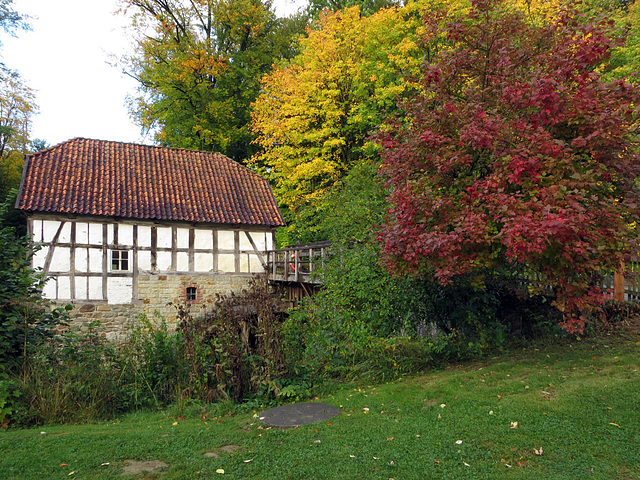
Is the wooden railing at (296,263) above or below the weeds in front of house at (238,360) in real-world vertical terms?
above

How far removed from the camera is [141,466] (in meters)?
4.05

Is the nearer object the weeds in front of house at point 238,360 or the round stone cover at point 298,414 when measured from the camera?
the round stone cover at point 298,414

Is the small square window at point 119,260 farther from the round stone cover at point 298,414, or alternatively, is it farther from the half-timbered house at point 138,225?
the round stone cover at point 298,414

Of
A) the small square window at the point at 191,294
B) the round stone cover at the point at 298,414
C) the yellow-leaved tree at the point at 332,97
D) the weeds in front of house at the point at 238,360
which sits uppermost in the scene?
the yellow-leaved tree at the point at 332,97

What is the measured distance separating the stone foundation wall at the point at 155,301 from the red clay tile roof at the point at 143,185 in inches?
83.7

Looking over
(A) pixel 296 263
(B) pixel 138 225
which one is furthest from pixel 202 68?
(A) pixel 296 263

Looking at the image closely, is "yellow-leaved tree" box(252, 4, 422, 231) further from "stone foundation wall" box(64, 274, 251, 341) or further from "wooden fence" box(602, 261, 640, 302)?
"wooden fence" box(602, 261, 640, 302)

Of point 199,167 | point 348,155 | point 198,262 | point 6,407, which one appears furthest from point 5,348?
point 348,155

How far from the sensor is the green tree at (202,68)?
73.4ft

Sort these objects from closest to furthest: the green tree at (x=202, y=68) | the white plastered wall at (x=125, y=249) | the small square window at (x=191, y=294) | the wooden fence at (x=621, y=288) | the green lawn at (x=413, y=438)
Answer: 1. the green lawn at (x=413, y=438)
2. the wooden fence at (x=621, y=288)
3. the white plastered wall at (x=125, y=249)
4. the small square window at (x=191, y=294)
5. the green tree at (x=202, y=68)

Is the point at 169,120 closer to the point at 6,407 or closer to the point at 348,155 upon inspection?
the point at 348,155

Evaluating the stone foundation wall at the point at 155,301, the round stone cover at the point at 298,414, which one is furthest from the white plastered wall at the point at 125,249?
the round stone cover at the point at 298,414

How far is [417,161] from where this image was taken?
21.3 feet

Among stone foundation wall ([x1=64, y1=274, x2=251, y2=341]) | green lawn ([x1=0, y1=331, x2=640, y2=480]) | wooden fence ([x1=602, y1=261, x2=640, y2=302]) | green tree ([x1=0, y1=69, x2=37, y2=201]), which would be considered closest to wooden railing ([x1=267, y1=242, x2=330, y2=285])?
stone foundation wall ([x1=64, y1=274, x2=251, y2=341])
